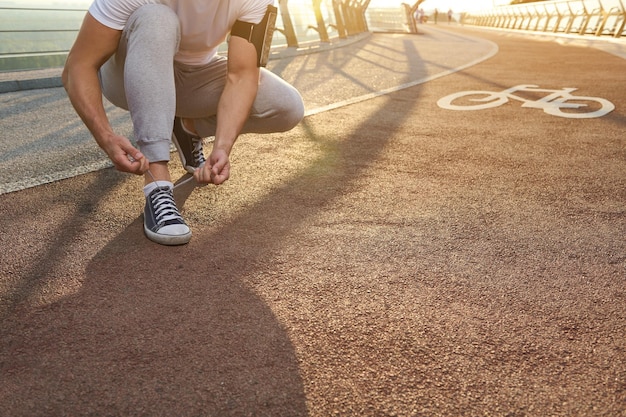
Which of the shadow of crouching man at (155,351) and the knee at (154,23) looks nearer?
the shadow of crouching man at (155,351)

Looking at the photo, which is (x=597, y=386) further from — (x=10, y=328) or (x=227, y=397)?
(x=10, y=328)

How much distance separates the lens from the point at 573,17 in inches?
843

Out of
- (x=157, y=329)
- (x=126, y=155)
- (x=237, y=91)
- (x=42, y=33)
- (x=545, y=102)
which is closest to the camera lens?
(x=157, y=329)

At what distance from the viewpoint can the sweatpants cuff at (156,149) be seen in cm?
223

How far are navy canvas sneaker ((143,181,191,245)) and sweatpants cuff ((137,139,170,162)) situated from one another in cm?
10

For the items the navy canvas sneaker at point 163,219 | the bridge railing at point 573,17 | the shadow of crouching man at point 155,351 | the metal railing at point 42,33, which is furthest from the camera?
the bridge railing at point 573,17

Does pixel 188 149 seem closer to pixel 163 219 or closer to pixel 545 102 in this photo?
pixel 163 219

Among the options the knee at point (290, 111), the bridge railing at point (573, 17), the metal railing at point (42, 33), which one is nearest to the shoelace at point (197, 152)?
the knee at point (290, 111)

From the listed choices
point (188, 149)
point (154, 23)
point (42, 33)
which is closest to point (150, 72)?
point (154, 23)

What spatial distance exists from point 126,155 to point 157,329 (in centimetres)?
84

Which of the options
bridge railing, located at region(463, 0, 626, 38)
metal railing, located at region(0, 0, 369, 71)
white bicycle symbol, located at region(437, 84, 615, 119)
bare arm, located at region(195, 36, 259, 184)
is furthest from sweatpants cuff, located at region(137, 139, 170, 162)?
bridge railing, located at region(463, 0, 626, 38)

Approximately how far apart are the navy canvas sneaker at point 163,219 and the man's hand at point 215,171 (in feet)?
0.52

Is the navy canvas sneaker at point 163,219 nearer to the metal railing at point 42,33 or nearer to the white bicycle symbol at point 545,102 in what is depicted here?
the white bicycle symbol at point 545,102

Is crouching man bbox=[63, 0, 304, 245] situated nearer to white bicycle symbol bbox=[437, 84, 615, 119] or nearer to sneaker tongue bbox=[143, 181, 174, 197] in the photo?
sneaker tongue bbox=[143, 181, 174, 197]
